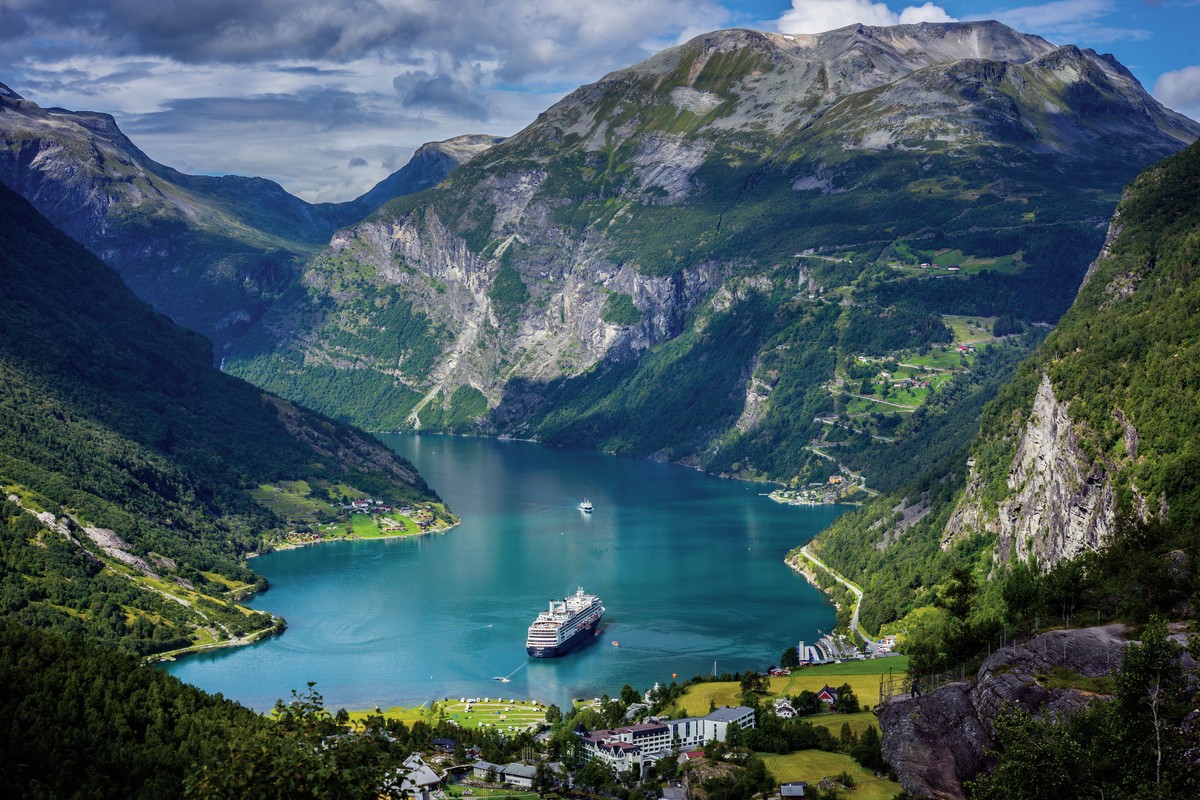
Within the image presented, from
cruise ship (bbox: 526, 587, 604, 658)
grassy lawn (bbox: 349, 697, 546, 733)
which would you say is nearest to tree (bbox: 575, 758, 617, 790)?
grassy lawn (bbox: 349, 697, 546, 733)

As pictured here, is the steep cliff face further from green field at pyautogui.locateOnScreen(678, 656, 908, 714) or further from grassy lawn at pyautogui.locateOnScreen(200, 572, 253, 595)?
grassy lawn at pyautogui.locateOnScreen(200, 572, 253, 595)

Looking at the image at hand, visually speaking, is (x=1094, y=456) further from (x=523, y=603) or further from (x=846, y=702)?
(x=523, y=603)

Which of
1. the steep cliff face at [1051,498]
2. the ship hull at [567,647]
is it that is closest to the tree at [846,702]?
the steep cliff face at [1051,498]

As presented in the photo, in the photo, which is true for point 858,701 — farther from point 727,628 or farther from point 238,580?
point 238,580

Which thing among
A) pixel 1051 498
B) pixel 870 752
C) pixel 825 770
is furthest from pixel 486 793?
pixel 1051 498

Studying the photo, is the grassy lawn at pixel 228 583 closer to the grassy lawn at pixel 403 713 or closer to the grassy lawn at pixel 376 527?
the grassy lawn at pixel 376 527

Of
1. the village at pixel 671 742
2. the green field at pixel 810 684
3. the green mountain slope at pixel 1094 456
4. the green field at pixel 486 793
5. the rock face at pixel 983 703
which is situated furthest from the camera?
the green field at pixel 810 684
